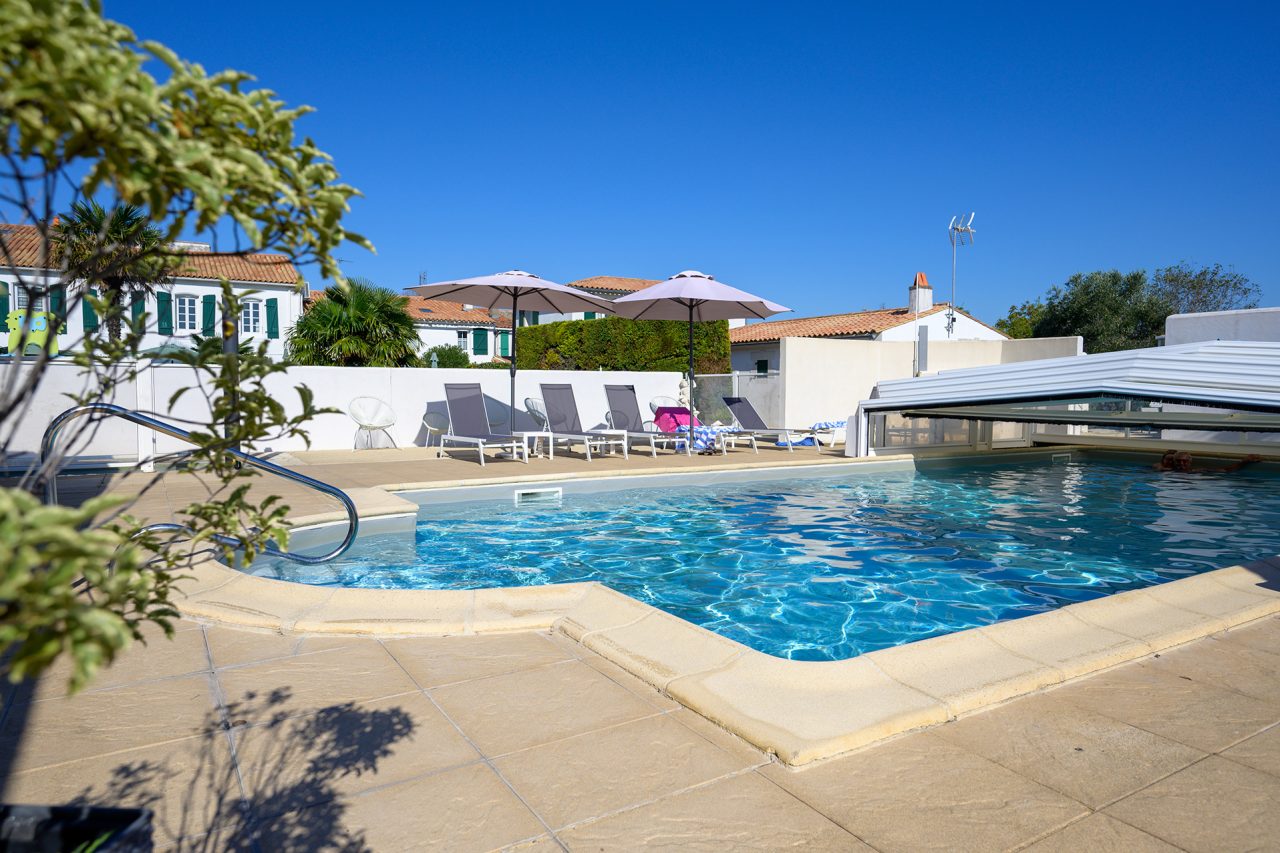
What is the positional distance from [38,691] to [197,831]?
57.7 inches

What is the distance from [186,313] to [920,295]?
2696 centimetres

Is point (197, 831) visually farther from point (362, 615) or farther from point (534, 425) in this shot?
point (534, 425)

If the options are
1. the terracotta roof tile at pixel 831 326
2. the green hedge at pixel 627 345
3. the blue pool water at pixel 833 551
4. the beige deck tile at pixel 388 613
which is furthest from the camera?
the terracotta roof tile at pixel 831 326

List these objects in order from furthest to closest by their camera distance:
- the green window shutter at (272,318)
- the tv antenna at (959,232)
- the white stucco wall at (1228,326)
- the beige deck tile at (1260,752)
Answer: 1. the green window shutter at (272,318)
2. the tv antenna at (959,232)
3. the white stucco wall at (1228,326)
4. the beige deck tile at (1260,752)

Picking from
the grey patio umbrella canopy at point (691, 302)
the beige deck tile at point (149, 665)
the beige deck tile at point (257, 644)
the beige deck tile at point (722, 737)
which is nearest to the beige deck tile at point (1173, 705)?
the beige deck tile at point (722, 737)

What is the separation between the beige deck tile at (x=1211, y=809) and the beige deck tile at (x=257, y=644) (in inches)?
120

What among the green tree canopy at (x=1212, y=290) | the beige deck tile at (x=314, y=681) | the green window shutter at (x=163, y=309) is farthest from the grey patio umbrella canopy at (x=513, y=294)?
the green tree canopy at (x=1212, y=290)

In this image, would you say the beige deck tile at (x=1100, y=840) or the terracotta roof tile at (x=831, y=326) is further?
the terracotta roof tile at (x=831, y=326)

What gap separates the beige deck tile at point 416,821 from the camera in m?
2.04

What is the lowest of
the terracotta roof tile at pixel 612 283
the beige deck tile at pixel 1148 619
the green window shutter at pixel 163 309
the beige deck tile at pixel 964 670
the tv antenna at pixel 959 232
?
the beige deck tile at pixel 964 670

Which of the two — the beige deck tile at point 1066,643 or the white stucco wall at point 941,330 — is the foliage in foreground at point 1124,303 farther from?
the beige deck tile at point 1066,643

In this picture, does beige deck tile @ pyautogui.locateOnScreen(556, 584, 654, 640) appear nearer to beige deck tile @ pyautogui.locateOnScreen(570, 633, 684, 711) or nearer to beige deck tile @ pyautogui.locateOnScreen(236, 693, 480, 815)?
beige deck tile @ pyautogui.locateOnScreen(570, 633, 684, 711)

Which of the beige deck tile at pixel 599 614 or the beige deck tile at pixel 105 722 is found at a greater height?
the beige deck tile at pixel 599 614

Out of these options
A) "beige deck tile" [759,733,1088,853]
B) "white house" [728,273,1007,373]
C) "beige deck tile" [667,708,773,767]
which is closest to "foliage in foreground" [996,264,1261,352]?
"white house" [728,273,1007,373]
